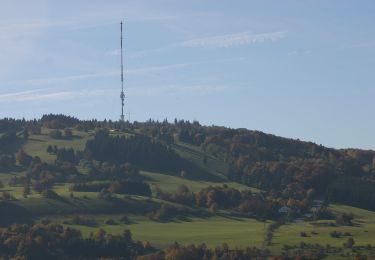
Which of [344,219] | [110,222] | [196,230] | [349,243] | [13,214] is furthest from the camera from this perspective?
[344,219]

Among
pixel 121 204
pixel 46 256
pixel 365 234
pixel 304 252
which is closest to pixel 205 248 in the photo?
pixel 304 252

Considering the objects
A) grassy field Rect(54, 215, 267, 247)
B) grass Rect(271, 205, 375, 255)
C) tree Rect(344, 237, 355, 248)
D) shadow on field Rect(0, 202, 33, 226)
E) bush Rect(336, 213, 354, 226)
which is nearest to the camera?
tree Rect(344, 237, 355, 248)

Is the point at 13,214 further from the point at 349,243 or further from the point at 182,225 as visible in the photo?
the point at 349,243

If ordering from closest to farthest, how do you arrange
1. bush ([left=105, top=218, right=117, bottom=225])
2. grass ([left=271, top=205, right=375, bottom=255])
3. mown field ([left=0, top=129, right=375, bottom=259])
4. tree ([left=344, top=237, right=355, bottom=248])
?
tree ([left=344, top=237, right=355, bottom=248])
grass ([left=271, top=205, right=375, bottom=255])
mown field ([left=0, top=129, right=375, bottom=259])
bush ([left=105, top=218, right=117, bottom=225])

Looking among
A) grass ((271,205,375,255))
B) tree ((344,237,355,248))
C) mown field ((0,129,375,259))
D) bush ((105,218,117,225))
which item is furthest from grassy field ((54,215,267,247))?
tree ((344,237,355,248))

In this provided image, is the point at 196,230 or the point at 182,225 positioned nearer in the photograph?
the point at 196,230

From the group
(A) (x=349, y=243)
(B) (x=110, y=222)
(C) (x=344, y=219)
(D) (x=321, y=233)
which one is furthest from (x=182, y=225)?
(A) (x=349, y=243)

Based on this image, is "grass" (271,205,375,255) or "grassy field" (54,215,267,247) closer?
"grass" (271,205,375,255)

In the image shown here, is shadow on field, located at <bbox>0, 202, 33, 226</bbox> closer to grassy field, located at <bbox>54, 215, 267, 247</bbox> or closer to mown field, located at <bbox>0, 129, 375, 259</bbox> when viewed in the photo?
mown field, located at <bbox>0, 129, 375, 259</bbox>

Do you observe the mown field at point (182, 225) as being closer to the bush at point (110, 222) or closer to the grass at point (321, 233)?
the grass at point (321, 233)

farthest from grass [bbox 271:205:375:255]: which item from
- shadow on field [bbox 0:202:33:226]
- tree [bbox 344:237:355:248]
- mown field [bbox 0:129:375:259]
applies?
shadow on field [bbox 0:202:33:226]

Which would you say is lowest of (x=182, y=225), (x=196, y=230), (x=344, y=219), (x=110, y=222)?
(x=196, y=230)

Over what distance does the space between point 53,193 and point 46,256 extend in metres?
51.8

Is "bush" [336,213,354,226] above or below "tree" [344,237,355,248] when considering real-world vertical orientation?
above
